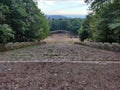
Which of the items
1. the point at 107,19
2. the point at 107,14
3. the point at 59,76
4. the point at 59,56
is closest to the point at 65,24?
the point at 107,19

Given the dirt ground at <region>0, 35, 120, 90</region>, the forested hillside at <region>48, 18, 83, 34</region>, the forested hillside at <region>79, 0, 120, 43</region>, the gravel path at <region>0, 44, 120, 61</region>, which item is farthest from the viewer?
the forested hillside at <region>48, 18, 83, 34</region>

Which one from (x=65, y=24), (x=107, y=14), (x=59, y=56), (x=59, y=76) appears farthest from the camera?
(x=65, y=24)

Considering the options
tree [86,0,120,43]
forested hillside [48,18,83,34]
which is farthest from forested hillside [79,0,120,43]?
forested hillside [48,18,83,34]

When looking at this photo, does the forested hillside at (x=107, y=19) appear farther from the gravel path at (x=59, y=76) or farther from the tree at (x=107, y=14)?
the gravel path at (x=59, y=76)

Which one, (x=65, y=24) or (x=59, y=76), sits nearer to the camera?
(x=59, y=76)

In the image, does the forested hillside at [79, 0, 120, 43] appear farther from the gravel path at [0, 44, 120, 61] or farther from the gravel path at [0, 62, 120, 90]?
the gravel path at [0, 62, 120, 90]

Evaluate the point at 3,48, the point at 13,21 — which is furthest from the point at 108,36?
the point at 3,48

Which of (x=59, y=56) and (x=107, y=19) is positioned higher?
(x=107, y=19)

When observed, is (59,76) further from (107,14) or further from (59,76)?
(107,14)

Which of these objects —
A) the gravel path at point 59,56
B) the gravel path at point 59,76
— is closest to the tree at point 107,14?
the gravel path at point 59,56

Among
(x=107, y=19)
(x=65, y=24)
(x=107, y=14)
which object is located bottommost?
(x=65, y=24)

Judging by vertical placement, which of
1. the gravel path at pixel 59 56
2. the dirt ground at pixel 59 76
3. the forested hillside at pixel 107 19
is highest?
the forested hillside at pixel 107 19

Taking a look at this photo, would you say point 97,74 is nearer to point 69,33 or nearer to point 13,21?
point 13,21

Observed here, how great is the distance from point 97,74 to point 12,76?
84.7 inches
